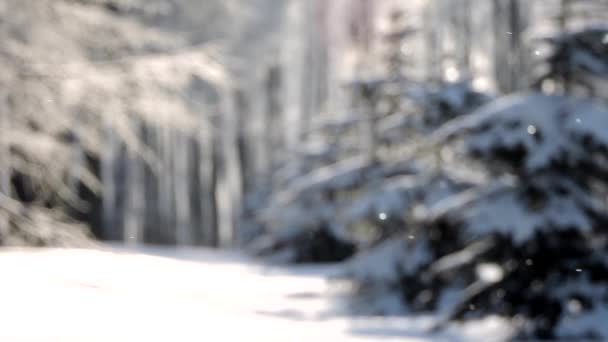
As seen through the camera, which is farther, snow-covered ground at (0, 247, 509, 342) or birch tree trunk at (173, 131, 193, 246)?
birch tree trunk at (173, 131, 193, 246)

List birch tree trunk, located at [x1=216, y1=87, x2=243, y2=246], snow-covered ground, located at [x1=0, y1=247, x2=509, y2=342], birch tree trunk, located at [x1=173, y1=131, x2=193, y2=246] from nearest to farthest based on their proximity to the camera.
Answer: snow-covered ground, located at [x1=0, y1=247, x2=509, y2=342]
birch tree trunk, located at [x1=173, y1=131, x2=193, y2=246]
birch tree trunk, located at [x1=216, y1=87, x2=243, y2=246]

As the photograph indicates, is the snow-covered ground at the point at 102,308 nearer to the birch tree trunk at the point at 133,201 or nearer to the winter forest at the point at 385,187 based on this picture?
the winter forest at the point at 385,187

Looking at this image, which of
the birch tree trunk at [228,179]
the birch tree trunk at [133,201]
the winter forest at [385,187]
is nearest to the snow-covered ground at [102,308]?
the winter forest at [385,187]

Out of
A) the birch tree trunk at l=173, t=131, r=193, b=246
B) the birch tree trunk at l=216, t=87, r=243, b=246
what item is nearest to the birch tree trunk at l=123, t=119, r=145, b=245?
the birch tree trunk at l=173, t=131, r=193, b=246

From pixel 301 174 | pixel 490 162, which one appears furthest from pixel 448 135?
pixel 301 174

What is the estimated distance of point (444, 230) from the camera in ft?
29.9

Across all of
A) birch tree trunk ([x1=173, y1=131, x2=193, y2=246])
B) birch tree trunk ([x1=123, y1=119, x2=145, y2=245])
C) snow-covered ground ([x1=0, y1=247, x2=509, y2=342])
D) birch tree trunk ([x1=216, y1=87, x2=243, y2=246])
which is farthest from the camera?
birch tree trunk ([x1=216, y1=87, x2=243, y2=246])

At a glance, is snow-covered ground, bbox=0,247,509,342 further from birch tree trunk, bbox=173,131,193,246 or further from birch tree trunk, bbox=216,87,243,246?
birch tree trunk, bbox=216,87,243,246

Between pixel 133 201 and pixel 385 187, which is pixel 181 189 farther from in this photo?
pixel 385 187

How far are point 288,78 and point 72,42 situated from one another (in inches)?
1000

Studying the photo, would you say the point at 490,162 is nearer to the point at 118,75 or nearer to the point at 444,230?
the point at 444,230

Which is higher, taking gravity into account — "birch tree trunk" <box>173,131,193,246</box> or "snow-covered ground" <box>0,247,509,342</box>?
"snow-covered ground" <box>0,247,509,342</box>

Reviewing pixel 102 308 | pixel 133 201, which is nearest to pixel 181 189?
pixel 133 201

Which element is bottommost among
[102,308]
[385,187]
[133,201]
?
[133,201]
